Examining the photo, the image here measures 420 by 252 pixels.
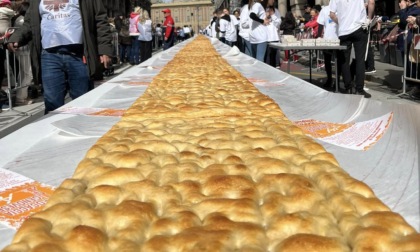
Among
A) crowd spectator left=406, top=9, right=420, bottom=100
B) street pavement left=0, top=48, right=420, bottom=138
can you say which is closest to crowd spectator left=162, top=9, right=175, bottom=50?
street pavement left=0, top=48, right=420, bottom=138

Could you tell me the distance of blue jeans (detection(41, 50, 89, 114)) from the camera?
4365 mm

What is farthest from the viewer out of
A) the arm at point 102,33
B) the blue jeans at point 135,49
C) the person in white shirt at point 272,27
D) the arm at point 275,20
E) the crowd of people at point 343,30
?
the blue jeans at point 135,49

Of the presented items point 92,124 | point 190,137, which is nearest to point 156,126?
point 190,137

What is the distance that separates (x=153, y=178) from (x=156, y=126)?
82 centimetres

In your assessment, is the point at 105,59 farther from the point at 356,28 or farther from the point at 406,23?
the point at 406,23

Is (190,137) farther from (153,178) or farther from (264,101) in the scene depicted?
(264,101)

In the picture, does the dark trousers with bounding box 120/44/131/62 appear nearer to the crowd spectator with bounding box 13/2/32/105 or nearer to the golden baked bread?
the crowd spectator with bounding box 13/2/32/105

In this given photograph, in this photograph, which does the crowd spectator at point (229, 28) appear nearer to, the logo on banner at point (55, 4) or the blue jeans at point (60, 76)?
the blue jeans at point (60, 76)

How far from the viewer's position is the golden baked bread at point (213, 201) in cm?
126

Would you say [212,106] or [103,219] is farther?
[212,106]

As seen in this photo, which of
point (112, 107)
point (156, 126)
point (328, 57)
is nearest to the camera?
point (156, 126)

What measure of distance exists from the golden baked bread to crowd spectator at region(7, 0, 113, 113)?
2225 mm

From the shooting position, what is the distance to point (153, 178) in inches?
66.8

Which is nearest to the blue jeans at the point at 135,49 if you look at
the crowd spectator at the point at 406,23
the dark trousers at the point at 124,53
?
the dark trousers at the point at 124,53
